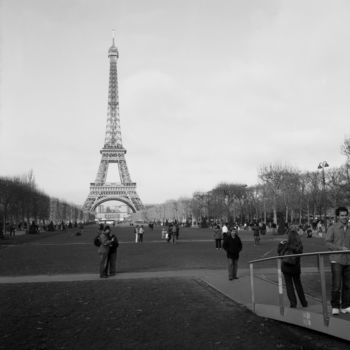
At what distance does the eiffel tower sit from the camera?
142 metres

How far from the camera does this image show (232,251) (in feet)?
50.9

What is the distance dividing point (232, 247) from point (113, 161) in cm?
13273

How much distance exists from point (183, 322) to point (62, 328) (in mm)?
2375

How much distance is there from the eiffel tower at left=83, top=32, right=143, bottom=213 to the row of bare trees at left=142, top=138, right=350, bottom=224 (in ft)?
86.4

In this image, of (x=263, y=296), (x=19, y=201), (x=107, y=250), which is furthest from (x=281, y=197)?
(x=263, y=296)

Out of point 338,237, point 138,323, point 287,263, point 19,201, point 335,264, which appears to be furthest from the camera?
point 19,201

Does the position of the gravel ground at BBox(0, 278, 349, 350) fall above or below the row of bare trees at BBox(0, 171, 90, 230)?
below

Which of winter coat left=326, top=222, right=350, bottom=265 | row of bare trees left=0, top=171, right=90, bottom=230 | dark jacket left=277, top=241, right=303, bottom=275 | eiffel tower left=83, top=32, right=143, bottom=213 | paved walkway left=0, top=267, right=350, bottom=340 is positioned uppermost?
eiffel tower left=83, top=32, right=143, bottom=213

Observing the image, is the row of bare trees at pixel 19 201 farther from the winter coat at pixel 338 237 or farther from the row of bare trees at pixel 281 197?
the winter coat at pixel 338 237

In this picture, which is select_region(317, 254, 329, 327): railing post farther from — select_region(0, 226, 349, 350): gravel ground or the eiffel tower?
the eiffel tower

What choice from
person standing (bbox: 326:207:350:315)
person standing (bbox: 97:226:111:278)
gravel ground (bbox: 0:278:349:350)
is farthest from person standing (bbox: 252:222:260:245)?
person standing (bbox: 326:207:350:315)

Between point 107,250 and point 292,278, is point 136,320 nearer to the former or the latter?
point 292,278

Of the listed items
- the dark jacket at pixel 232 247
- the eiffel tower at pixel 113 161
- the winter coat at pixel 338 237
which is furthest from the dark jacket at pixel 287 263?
the eiffel tower at pixel 113 161

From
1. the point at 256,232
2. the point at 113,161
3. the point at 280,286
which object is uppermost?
the point at 113,161
